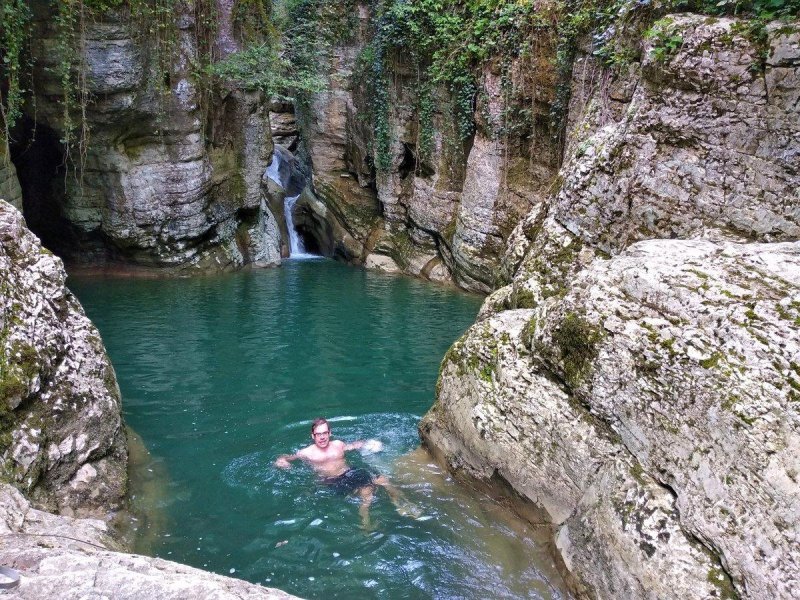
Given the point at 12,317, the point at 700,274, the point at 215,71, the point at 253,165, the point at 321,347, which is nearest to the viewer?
the point at 700,274

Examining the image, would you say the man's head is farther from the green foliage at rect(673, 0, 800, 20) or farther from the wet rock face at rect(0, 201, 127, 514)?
the green foliage at rect(673, 0, 800, 20)

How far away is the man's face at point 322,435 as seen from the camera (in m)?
6.81

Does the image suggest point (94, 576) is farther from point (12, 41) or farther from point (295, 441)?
point (12, 41)

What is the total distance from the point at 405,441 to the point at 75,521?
4087 millimetres

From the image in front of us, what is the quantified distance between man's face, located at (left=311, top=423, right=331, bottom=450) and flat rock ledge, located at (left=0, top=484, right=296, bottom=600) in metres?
3.37

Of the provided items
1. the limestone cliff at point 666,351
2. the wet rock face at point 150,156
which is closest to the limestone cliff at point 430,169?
the wet rock face at point 150,156

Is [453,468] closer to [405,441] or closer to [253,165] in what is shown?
[405,441]

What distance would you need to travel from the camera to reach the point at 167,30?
1552cm

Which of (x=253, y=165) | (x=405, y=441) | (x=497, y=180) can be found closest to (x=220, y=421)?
(x=405, y=441)

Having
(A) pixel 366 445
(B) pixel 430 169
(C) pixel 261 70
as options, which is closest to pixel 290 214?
(C) pixel 261 70

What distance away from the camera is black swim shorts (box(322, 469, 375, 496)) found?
623 centimetres

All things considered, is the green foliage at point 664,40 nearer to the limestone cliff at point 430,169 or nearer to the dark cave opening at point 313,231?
the limestone cliff at point 430,169

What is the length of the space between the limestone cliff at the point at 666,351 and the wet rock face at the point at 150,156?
12.7 meters

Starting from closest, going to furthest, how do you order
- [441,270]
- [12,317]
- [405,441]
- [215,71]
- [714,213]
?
[12,317], [714,213], [405,441], [215,71], [441,270]
